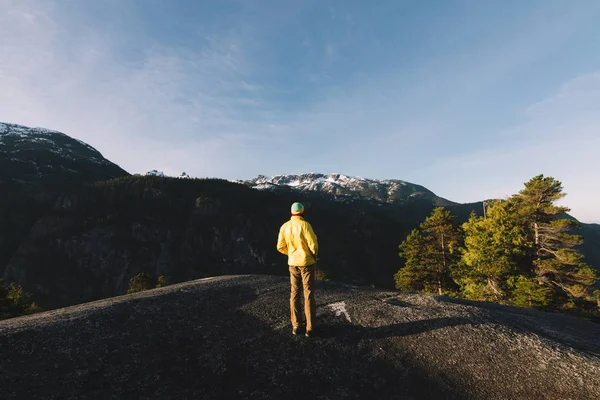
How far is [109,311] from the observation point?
381 inches

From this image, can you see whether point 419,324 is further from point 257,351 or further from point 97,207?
point 97,207

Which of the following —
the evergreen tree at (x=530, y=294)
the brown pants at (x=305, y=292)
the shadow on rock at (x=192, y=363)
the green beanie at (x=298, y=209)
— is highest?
the green beanie at (x=298, y=209)

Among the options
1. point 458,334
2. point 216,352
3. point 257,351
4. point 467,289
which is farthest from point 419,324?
point 467,289

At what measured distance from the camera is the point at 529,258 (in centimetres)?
3653

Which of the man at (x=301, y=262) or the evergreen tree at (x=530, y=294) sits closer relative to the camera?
the man at (x=301, y=262)

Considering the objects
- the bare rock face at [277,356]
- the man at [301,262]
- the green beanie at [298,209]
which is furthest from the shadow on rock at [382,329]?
the green beanie at [298,209]

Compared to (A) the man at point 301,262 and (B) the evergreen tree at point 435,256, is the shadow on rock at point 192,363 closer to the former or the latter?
(A) the man at point 301,262

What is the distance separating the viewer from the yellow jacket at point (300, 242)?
9.14 meters

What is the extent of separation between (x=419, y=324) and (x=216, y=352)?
6430 millimetres

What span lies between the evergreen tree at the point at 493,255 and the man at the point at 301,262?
34.2 m

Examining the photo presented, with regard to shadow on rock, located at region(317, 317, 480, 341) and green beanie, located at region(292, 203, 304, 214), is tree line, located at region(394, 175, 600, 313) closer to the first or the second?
shadow on rock, located at region(317, 317, 480, 341)

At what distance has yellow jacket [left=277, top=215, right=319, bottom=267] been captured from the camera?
30.0ft

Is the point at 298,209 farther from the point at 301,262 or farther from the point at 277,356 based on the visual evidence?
the point at 277,356

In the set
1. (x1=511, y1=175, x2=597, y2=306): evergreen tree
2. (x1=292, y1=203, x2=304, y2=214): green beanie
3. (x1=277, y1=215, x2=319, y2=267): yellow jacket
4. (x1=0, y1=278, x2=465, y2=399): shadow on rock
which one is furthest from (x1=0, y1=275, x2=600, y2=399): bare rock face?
(x1=511, y1=175, x2=597, y2=306): evergreen tree
